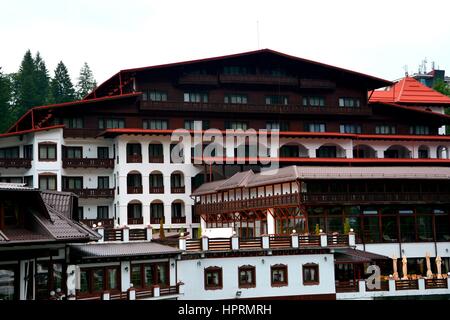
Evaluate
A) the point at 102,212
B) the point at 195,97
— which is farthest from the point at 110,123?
the point at 195,97

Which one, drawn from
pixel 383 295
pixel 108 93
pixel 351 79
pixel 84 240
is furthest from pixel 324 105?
pixel 84 240

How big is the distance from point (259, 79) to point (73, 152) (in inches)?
784

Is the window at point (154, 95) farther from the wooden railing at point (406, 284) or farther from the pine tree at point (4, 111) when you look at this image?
the pine tree at point (4, 111)

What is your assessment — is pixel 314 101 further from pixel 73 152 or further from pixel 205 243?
pixel 205 243

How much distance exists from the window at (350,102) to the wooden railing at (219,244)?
37483mm

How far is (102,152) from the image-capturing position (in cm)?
6191

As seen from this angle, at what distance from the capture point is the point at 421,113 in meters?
71.7

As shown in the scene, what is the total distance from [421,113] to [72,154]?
124 ft

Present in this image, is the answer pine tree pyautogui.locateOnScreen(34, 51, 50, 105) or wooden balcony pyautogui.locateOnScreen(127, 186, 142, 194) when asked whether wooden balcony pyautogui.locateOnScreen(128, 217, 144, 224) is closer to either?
wooden balcony pyautogui.locateOnScreen(127, 186, 142, 194)

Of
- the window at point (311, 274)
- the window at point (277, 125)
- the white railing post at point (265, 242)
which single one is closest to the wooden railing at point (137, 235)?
the white railing post at point (265, 242)

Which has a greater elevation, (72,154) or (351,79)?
(351,79)

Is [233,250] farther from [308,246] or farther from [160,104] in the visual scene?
[160,104]

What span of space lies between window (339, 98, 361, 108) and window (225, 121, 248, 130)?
11.5 meters
